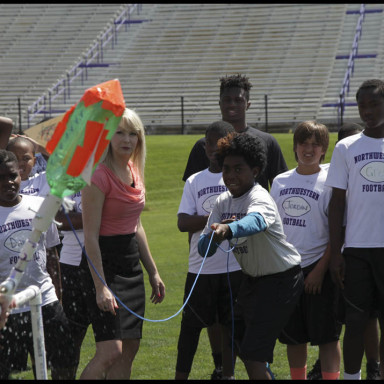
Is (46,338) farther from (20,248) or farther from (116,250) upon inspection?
(116,250)

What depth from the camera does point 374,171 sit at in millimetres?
4781

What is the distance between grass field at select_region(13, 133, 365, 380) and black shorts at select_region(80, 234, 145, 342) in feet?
2.82

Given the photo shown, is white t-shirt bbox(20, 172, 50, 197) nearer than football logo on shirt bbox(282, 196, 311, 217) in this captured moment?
No

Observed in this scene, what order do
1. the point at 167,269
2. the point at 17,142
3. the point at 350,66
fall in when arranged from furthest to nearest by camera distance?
the point at 350,66 → the point at 167,269 → the point at 17,142

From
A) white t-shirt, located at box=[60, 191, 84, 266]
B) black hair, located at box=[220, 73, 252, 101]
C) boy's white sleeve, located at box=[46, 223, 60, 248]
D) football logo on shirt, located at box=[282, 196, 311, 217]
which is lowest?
white t-shirt, located at box=[60, 191, 84, 266]

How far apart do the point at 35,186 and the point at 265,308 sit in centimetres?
222

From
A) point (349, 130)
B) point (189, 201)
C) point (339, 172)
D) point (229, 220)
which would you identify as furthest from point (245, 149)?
point (349, 130)

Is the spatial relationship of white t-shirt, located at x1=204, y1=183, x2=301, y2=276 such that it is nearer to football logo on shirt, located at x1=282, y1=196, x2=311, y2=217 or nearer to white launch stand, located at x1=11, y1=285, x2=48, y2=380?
football logo on shirt, located at x1=282, y1=196, x2=311, y2=217

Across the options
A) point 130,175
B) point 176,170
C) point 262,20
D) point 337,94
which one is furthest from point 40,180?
point 262,20

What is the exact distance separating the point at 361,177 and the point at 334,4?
1525 inches

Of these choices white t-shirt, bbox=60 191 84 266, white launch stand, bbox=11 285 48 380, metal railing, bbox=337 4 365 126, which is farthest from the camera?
metal railing, bbox=337 4 365 126

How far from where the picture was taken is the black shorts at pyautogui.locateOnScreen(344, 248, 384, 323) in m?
4.77

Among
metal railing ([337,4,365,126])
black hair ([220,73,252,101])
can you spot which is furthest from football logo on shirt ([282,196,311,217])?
metal railing ([337,4,365,126])

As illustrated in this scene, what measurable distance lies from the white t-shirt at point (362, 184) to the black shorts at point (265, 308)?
55 centimetres
